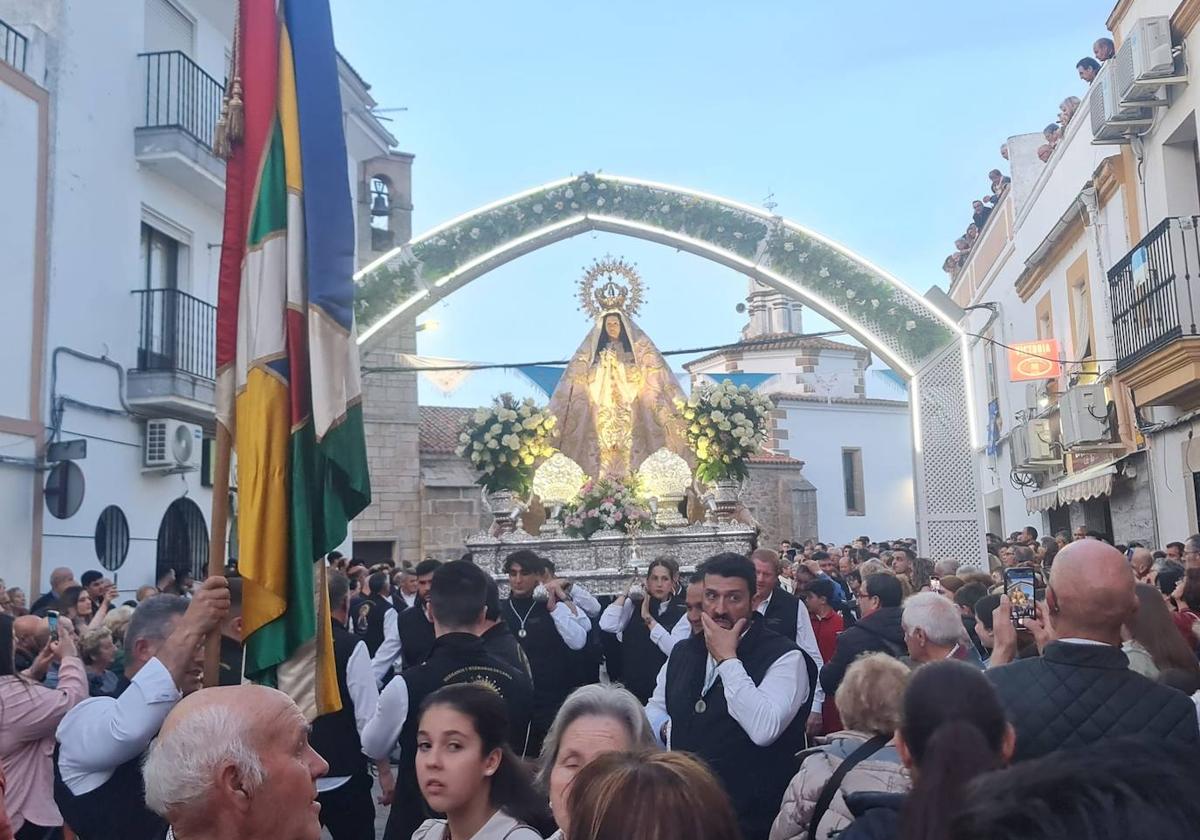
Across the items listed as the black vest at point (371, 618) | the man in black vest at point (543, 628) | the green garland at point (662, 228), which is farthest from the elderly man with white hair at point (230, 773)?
the green garland at point (662, 228)

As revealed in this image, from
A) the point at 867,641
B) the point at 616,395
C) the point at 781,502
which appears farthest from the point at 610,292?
the point at 781,502

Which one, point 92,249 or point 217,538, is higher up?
point 92,249

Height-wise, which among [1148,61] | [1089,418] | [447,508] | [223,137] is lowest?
[447,508]

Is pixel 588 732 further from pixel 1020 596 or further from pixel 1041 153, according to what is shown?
pixel 1041 153

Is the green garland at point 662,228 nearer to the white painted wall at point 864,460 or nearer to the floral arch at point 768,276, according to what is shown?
the floral arch at point 768,276

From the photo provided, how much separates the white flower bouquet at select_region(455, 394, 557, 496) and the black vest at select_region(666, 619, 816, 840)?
8.11 meters

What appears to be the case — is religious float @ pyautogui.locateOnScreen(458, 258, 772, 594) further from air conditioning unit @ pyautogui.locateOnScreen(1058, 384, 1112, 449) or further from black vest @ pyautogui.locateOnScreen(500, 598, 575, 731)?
air conditioning unit @ pyautogui.locateOnScreen(1058, 384, 1112, 449)

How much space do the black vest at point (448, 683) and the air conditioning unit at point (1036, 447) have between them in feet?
51.1

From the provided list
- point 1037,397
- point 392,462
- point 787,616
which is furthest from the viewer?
point 392,462

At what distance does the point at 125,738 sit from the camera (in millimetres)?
3254

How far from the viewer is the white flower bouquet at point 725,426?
→ 12.7 metres

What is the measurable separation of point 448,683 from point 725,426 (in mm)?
8511

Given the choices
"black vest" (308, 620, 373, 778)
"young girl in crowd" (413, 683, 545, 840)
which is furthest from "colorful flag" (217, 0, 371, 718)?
"young girl in crowd" (413, 683, 545, 840)

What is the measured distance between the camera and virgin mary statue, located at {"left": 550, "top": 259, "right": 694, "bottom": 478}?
13836mm
